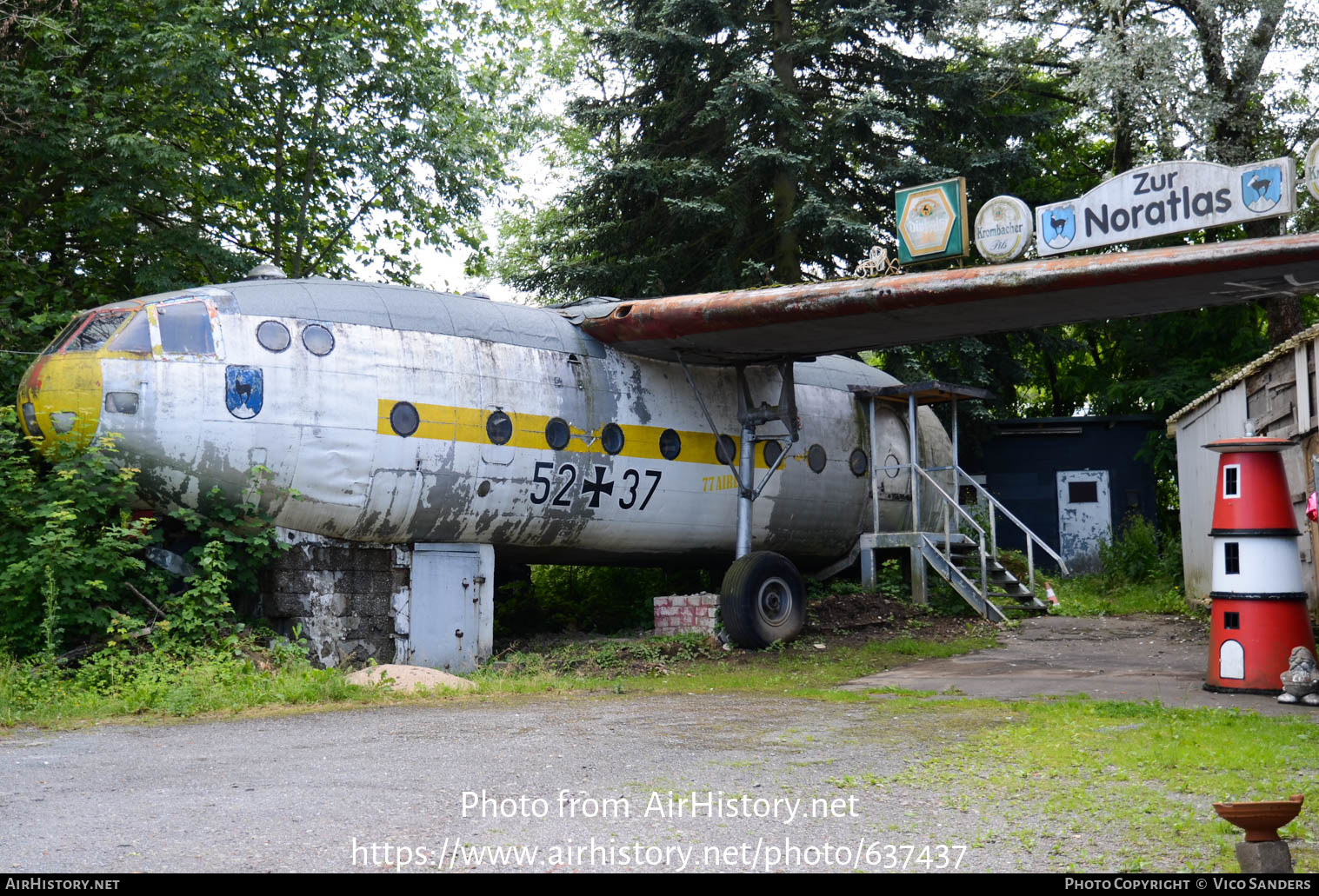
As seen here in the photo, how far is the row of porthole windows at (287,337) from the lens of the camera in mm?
12766

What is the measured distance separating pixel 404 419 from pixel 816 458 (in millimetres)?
7328

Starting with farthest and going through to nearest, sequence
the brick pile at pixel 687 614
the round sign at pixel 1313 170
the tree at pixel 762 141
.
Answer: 1. the tree at pixel 762 141
2. the brick pile at pixel 687 614
3. the round sign at pixel 1313 170

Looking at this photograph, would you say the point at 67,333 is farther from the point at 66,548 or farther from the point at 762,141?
the point at 762,141

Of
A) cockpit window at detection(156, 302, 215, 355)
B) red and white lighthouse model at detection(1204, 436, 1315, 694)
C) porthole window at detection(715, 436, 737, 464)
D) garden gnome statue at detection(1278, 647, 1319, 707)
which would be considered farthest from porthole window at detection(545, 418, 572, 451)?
garden gnome statue at detection(1278, 647, 1319, 707)

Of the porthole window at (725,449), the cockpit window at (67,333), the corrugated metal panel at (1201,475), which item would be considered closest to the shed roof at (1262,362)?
the corrugated metal panel at (1201,475)

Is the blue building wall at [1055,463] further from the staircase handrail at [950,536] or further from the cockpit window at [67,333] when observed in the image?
the cockpit window at [67,333]

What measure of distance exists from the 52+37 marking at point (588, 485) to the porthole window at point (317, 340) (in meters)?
Result: 2.95

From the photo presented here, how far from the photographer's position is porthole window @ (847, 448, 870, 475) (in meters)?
18.9

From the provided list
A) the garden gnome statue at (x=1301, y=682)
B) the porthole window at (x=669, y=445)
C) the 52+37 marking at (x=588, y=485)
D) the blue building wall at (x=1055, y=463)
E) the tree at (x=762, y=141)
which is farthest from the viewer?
the blue building wall at (x=1055, y=463)

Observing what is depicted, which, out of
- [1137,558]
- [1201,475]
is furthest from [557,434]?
[1137,558]

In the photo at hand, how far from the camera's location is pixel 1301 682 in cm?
961

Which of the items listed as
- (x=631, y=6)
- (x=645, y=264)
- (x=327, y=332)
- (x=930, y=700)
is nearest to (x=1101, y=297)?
(x=930, y=700)

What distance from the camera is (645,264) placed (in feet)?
80.4

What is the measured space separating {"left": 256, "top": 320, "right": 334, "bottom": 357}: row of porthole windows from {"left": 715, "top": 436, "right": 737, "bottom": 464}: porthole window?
19.7 ft
